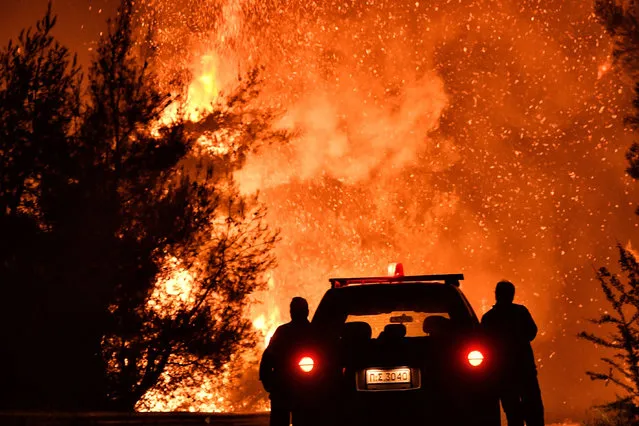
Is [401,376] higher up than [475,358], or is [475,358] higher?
[475,358]

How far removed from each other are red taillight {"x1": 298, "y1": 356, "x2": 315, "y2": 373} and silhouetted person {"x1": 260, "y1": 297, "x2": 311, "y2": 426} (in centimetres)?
5

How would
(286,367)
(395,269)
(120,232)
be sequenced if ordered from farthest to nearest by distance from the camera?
(120,232) < (395,269) < (286,367)

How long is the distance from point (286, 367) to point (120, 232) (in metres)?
15.4

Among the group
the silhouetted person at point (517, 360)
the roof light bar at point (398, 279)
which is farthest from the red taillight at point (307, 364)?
the silhouetted person at point (517, 360)

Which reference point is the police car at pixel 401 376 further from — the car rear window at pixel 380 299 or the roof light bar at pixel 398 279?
the roof light bar at pixel 398 279

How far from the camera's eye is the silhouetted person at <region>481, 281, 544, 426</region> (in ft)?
31.9

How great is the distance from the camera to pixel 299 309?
9.05 meters

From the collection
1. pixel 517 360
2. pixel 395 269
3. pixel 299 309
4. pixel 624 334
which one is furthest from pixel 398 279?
pixel 624 334

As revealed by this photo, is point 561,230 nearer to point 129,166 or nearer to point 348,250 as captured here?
point 348,250

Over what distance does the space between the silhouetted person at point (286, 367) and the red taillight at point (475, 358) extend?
124 cm

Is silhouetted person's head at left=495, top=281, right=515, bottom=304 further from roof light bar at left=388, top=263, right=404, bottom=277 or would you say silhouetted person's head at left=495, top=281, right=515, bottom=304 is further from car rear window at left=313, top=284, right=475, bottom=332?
car rear window at left=313, top=284, right=475, bottom=332

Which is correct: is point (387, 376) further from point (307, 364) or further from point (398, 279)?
point (398, 279)

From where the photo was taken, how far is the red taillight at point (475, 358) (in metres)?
7.80

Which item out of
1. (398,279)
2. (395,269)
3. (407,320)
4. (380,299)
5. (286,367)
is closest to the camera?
(286,367)
